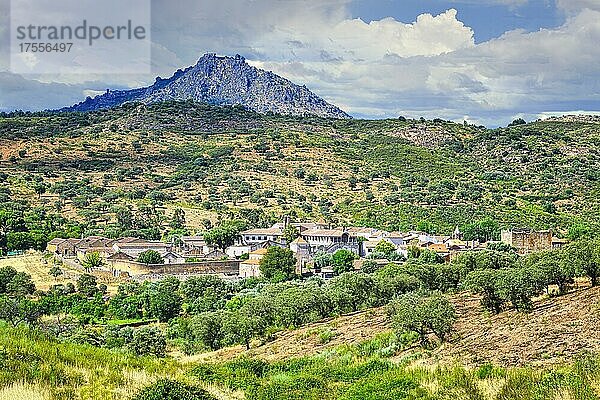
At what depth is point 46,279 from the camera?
43.8 meters

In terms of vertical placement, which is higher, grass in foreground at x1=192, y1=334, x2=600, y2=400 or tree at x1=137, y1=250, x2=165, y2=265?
grass in foreground at x1=192, y1=334, x2=600, y2=400

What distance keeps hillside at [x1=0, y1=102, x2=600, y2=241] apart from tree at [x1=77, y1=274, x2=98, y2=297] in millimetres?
20463

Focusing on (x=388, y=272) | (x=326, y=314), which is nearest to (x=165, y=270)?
(x=388, y=272)

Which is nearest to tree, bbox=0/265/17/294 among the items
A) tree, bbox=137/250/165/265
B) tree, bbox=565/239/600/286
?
tree, bbox=137/250/165/265

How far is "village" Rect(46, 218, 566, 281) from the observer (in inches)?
1912

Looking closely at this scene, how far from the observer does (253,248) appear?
181 feet

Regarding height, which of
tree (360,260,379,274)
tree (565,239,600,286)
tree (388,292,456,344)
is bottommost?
tree (360,260,379,274)

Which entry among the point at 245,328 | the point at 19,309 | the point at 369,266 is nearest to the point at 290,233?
the point at 369,266

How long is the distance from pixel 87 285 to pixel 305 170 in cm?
5056

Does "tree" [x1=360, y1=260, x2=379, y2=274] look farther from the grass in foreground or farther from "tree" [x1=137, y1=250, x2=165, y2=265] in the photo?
the grass in foreground

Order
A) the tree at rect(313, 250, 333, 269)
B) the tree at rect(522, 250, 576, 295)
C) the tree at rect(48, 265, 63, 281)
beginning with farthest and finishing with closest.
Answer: the tree at rect(313, 250, 333, 269) → the tree at rect(48, 265, 63, 281) → the tree at rect(522, 250, 576, 295)

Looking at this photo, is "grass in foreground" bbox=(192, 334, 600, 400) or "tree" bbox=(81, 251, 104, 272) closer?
"grass in foreground" bbox=(192, 334, 600, 400)

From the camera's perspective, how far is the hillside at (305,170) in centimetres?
6994

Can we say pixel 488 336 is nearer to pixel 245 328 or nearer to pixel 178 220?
pixel 245 328
